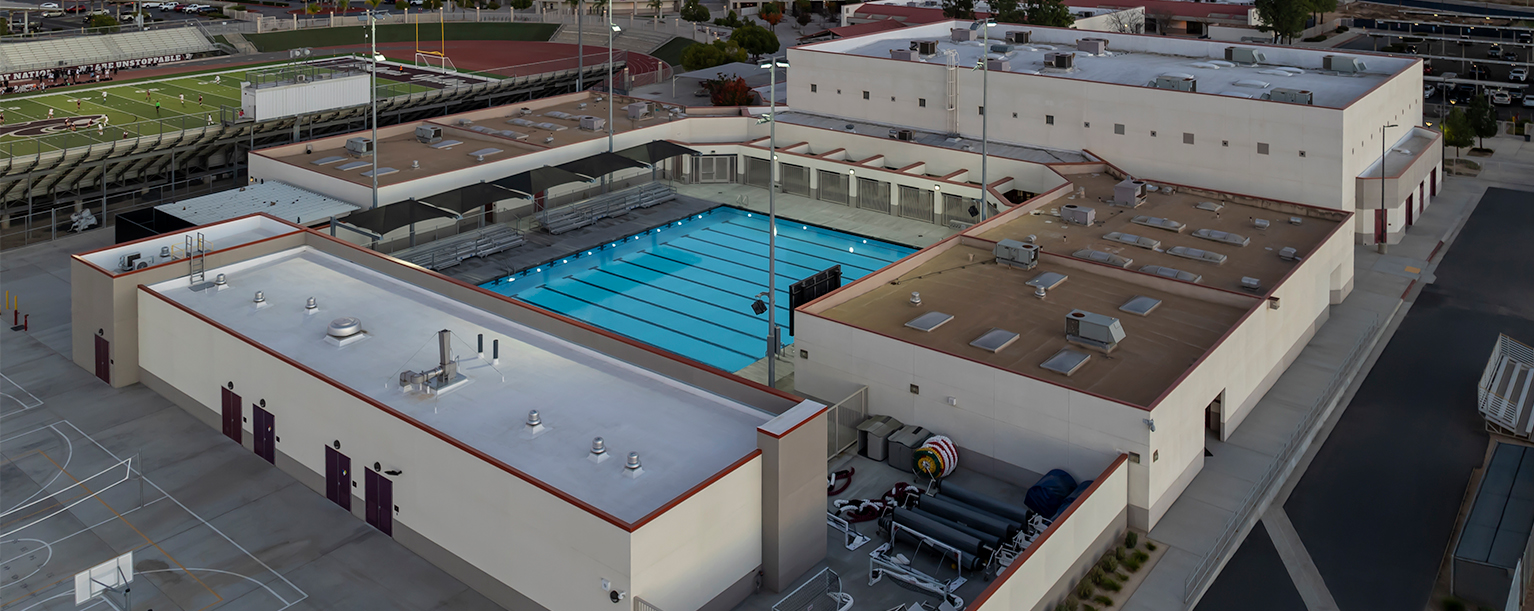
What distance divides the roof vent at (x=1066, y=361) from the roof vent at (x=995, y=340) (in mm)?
1222

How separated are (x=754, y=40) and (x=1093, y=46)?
36293mm

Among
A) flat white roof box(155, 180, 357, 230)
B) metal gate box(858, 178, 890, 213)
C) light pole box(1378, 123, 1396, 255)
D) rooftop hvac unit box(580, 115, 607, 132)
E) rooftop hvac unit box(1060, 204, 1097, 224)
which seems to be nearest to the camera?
rooftop hvac unit box(1060, 204, 1097, 224)

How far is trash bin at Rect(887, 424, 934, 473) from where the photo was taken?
28.4m

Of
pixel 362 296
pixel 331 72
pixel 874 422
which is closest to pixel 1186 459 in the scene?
pixel 874 422

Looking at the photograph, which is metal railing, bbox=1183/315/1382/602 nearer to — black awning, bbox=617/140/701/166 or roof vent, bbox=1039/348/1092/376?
roof vent, bbox=1039/348/1092/376

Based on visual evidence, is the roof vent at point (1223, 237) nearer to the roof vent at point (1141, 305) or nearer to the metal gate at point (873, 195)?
the roof vent at point (1141, 305)

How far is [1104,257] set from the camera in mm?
36188

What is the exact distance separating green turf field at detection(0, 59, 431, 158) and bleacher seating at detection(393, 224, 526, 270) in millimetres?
14895

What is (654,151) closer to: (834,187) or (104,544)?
(834,187)

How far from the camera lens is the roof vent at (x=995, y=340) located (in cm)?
2921

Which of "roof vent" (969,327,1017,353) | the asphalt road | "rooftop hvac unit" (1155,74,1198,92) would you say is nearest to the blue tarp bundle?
the asphalt road

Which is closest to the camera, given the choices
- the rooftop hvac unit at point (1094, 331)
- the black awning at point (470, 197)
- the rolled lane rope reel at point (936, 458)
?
the rolled lane rope reel at point (936, 458)

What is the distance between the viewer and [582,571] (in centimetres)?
2133

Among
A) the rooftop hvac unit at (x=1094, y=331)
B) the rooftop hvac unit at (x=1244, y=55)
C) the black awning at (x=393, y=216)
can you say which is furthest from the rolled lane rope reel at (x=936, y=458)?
the rooftop hvac unit at (x=1244, y=55)
